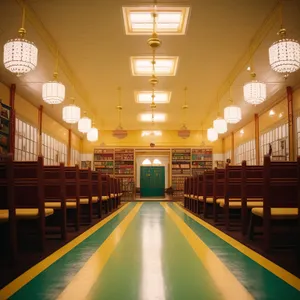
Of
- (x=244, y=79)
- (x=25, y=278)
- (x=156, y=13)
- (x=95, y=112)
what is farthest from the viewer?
(x=95, y=112)

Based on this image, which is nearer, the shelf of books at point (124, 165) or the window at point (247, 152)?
the window at point (247, 152)

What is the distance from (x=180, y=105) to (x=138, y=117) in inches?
117

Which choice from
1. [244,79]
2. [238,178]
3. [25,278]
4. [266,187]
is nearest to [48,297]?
[25,278]

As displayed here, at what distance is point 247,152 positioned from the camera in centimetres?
1531

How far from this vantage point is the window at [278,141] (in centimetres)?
1073

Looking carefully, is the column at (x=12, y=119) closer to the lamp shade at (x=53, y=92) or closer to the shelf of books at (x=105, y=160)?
the lamp shade at (x=53, y=92)

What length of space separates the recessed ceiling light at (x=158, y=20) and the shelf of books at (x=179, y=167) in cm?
1263

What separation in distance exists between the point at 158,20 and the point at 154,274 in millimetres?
5451

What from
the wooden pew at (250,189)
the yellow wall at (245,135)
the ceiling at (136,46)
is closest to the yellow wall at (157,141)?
the yellow wall at (245,135)

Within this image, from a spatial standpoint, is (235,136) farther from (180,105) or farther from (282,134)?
(282,134)

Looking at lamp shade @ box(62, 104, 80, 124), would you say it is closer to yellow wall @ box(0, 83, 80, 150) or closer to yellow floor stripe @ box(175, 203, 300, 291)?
yellow wall @ box(0, 83, 80, 150)

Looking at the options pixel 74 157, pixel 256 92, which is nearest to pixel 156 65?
pixel 256 92

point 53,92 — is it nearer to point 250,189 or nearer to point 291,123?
point 250,189

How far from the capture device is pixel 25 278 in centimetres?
238
